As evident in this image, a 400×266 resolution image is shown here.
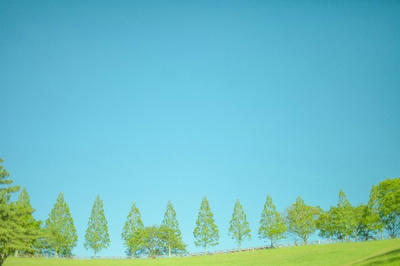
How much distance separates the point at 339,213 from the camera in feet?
276

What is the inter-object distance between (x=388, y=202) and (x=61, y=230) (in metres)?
71.4

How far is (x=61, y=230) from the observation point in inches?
3066

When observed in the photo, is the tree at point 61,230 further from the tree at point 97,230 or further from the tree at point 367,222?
Answer: the tree at point 367,222

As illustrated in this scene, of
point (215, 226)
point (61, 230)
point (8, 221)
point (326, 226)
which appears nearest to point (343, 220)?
point (326, 226)

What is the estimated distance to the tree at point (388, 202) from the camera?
76.3m

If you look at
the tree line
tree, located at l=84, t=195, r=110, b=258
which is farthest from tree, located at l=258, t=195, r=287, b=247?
tree, located at l=84, t=195, r=110, b=258

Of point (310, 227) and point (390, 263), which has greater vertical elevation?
point (310, 227)

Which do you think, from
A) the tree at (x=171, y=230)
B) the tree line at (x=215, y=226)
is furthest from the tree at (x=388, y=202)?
the tree at (x=171, y=230)

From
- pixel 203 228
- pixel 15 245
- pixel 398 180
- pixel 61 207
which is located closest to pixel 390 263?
pixel 15 245

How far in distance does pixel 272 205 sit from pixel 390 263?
198 feet

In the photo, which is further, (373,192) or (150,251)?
(150,251)

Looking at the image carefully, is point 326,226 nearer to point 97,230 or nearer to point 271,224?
point 271,224

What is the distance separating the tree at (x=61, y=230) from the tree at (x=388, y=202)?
67.7m

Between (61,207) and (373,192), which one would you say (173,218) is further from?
(373,192)
